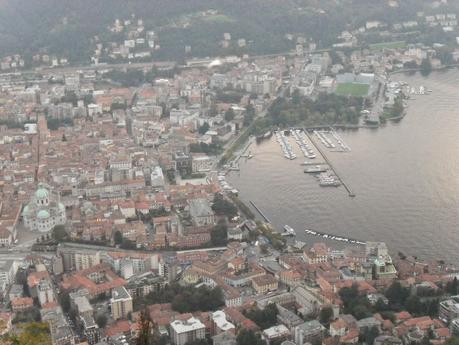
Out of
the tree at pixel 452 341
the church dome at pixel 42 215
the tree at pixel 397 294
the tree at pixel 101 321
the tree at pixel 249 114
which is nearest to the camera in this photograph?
the tree at pixel 452 341

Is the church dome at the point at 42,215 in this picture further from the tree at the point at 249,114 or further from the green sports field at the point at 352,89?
the green sports field at the point at 352,89

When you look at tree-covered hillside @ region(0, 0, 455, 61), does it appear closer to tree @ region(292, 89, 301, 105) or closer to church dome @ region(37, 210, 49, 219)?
tree @ region(292, 89, 301, 105)

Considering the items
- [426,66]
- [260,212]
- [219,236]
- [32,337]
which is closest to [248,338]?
[219,236]

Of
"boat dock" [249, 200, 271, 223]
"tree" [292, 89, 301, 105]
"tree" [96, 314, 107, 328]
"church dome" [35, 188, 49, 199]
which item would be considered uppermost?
"tree" [292, 89, 301, 105]

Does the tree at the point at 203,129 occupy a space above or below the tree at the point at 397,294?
above

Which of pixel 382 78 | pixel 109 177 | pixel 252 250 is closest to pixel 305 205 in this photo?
pixel 252 250

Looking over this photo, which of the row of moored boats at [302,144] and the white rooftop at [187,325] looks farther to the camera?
the row of moored boats at [302,144]

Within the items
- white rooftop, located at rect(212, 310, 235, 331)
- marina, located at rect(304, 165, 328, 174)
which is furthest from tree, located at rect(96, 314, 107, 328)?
marina, located at rect(304, 165, 328, 174)

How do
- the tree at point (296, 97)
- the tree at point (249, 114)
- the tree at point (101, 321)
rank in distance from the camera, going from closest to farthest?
1. the tree at point (101, 321)
2. the tree at point (249, 114)
3. the tree at point (296, 97)

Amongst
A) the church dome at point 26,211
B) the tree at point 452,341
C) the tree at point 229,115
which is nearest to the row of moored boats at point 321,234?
the tree at point 452,341
